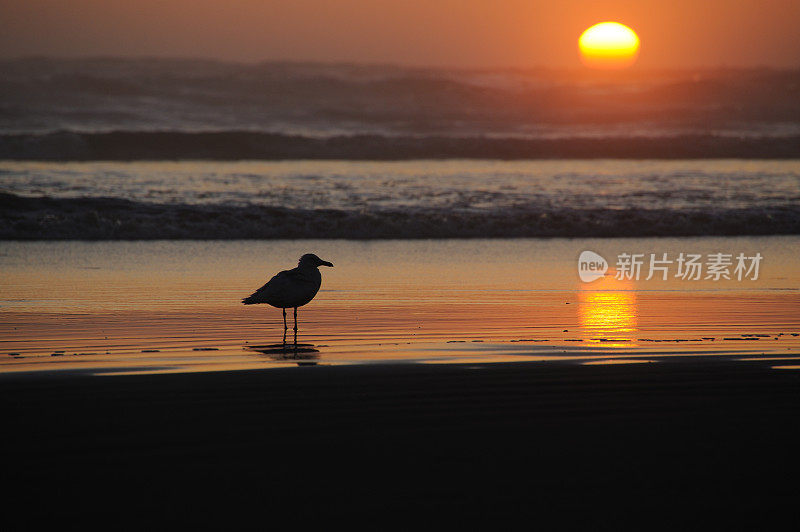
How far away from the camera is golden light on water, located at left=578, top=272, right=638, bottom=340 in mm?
8211

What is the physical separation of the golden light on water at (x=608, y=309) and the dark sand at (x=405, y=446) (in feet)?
5.97

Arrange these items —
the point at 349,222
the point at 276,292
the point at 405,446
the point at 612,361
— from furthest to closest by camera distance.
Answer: the point at 349,222
the point at 276,292
the point at 612,361
the point at 405,446

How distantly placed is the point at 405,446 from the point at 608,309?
5256 mm

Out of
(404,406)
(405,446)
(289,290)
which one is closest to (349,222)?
(289,290)

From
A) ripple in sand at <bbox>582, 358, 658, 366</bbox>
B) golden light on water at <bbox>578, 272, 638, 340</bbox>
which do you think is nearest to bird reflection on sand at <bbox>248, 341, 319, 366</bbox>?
ripple in sand at <bbox>582, 358, 658, 366</bbox>

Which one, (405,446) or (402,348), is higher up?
(402,348)

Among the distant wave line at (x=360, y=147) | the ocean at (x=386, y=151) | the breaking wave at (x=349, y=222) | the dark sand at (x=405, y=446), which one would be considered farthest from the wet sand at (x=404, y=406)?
the distant wave line at (x=360, y=147)

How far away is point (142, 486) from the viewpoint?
158 inches

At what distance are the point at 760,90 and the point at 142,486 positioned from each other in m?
44.4

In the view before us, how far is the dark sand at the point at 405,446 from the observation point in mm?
3832

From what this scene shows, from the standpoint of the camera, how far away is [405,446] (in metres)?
4.59

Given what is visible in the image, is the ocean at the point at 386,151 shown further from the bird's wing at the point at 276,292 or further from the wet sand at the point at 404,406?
the bird's wing at the point at 276,292

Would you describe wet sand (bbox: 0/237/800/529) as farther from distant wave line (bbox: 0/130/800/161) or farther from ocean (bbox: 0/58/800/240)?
distant wave line (bbox: 0/130/800/161)

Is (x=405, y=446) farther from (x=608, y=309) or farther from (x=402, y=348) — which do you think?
(x=608, y=309)
